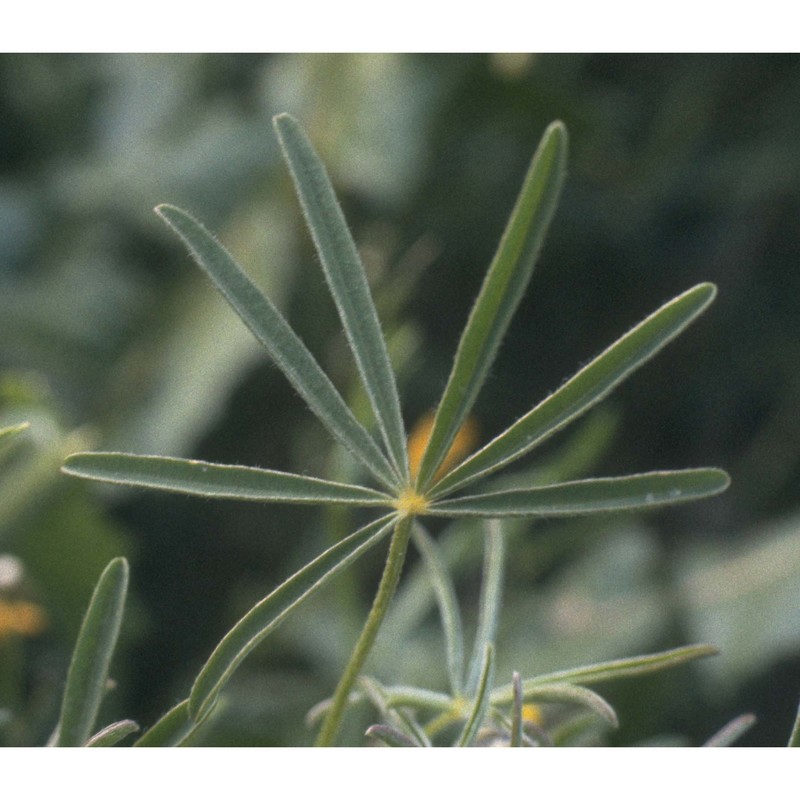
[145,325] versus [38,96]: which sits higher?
[38,96]

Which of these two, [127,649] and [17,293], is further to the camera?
[17,293]

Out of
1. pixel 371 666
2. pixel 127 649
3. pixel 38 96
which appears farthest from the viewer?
pixel 38 96

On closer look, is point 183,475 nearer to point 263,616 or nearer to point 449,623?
point 263,616

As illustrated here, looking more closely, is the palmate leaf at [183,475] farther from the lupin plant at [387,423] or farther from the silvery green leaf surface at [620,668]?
the silvery green leaf surface at [620,668]

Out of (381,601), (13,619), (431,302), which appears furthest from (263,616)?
(431,302)
